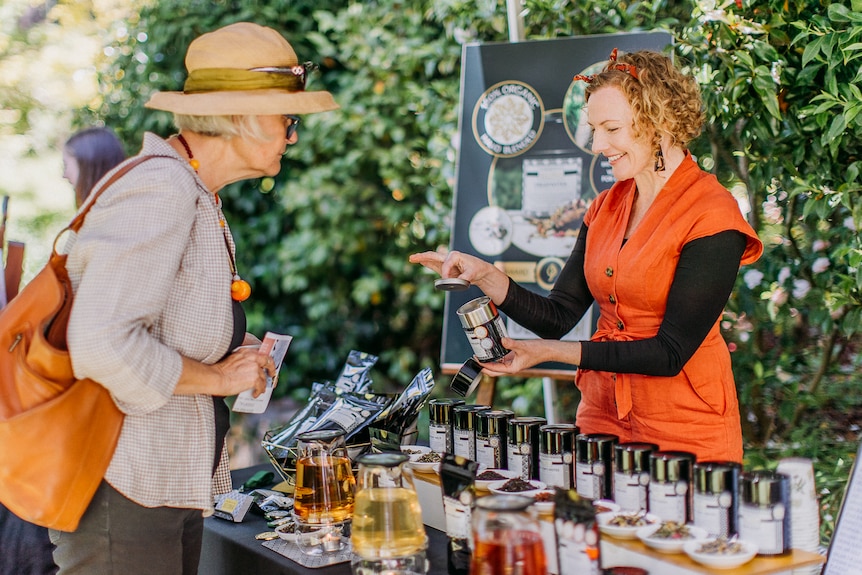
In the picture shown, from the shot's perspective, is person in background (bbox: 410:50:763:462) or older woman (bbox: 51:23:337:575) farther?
person in background (bbox: 410:50:763:462)

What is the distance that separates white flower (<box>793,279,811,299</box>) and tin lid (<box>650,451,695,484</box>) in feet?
5.77

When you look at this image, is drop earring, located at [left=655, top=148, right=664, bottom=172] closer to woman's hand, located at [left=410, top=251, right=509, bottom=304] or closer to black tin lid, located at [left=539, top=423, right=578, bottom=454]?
woman's hand, located at [left=410, top=251, right=509, bottom=304]

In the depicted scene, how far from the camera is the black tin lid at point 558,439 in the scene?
161cm

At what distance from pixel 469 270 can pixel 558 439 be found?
0.61m

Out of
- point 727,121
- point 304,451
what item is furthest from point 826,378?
point 304,451

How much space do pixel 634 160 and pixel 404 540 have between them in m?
1.04

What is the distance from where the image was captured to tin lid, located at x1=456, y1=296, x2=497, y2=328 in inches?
67.2

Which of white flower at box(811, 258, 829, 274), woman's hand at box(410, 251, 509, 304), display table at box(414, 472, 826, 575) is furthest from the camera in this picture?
white flower at box(811, 258, 829, 274)

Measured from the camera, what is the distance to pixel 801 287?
9.62 feet

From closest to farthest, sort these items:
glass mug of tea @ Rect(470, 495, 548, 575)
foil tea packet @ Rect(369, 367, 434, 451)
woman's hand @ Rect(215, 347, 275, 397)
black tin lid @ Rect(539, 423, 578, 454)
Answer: glass mug of tea @ Rect(470, 495, 548, 575)
woman's hand @ Rect(215, 347, 275, 397)
black tin lid @ Rect(539, 423, 578, 454)
foil tea packet @ Rect(369, 367, 434, 451)

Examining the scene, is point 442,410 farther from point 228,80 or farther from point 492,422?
point 228,80

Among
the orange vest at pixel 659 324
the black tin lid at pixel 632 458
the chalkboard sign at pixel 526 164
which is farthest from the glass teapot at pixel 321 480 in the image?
the chalkboard sign at pixel 526 164

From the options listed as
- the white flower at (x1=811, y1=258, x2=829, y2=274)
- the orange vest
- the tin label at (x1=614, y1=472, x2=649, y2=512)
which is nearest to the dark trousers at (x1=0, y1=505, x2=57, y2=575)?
the orange vest

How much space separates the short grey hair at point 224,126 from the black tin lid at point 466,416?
0.70 metres
